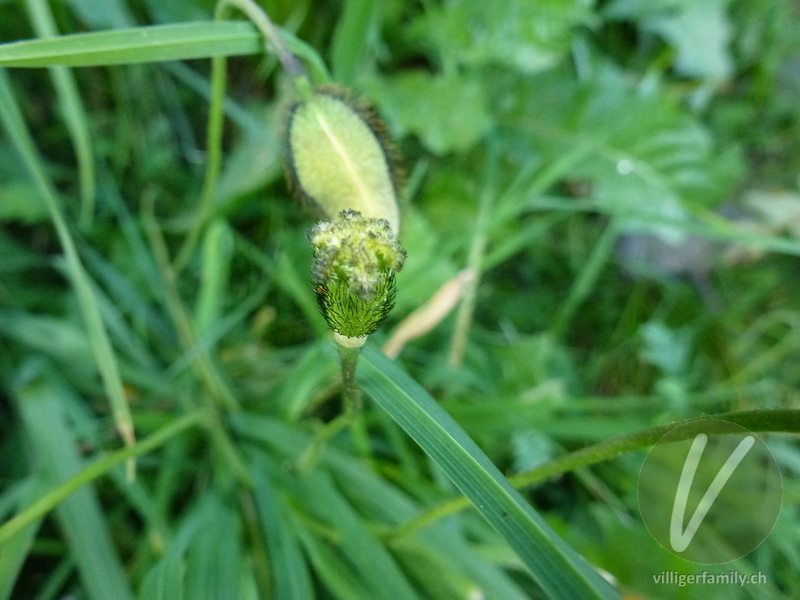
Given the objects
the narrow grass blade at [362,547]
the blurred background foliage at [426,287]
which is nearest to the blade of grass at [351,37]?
the blurred background foliage at [426,287]

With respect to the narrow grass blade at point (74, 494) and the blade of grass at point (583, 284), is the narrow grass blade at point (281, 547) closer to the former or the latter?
the narrow grass blade at point (74, 494)

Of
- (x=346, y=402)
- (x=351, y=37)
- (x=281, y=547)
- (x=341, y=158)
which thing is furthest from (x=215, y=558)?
(x=351, y=37)

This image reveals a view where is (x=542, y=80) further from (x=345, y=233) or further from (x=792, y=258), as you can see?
(x=345, y=233)

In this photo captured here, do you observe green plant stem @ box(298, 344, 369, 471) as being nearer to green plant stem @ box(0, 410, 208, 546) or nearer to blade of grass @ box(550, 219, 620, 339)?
green plant stem @ box(0, 410, 208, 546)

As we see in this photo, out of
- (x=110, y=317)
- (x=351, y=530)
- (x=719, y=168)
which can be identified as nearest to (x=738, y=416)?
(x=351, y=530)

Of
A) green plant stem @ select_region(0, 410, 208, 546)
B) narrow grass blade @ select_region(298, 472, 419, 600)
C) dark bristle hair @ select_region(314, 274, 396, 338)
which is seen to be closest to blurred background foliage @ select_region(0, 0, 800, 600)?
narrow grass blade @ select_region(298, 472, 419, 600)
